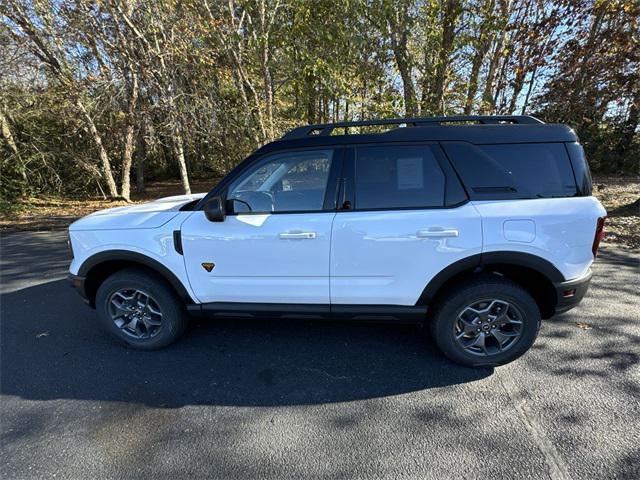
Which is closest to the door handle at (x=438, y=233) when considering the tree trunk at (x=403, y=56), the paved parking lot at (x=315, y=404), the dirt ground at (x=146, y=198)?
the paved parking lot at (x=315, y=404)

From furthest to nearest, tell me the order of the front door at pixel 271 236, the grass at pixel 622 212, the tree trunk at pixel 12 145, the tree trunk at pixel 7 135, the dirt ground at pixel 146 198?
the tree trunk at pixel 12 145 → the tree trunk at pixel 7 135 → the dirt ground at pixel 146 198 → the grass at pixel 622 212 → the front door at pixel 271 236

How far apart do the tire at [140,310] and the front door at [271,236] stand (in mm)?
325

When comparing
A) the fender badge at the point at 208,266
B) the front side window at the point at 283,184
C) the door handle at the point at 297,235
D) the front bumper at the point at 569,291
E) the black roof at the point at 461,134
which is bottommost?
the front bumper at the point at 569,291

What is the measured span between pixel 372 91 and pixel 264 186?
6.77m

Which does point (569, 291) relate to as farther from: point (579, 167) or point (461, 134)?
point (461, 134)

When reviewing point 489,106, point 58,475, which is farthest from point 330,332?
point 489,106

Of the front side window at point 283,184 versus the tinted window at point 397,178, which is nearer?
the tinted window at point 397,178

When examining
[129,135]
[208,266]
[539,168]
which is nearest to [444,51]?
[539,168]

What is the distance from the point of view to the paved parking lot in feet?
6.30

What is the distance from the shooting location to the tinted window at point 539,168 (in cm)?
240

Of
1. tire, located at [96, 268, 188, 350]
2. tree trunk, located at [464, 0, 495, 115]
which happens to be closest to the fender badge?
tire, located at [96, 268, 188, 350]

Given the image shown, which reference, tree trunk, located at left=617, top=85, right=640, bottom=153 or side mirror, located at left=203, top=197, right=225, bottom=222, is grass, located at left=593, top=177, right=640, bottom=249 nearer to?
tree trunk, located at left=617, top=85, right=640, bottom=153

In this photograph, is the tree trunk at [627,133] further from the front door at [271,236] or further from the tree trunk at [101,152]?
the tree trunk at [101,152]

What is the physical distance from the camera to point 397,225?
8.05 feet
